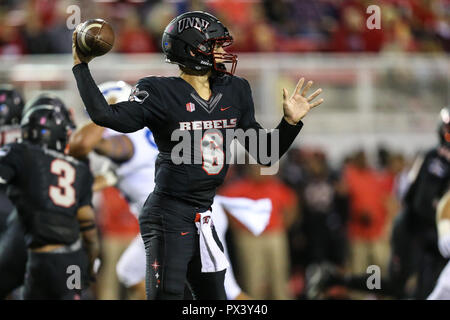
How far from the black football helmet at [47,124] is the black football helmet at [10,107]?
0.58 m

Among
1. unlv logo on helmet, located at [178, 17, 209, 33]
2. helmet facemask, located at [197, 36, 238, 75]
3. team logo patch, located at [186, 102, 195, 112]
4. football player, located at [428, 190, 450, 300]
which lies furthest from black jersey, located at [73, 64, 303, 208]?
football player, located at [428, 190, 450, 300]

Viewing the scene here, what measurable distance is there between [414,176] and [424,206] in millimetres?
275

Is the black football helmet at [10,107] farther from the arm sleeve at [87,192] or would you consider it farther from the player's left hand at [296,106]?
the player's left hand at [296,106]

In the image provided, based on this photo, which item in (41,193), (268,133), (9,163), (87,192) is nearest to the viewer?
(268,133)

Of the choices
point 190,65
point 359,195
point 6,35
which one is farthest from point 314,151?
point 190,65

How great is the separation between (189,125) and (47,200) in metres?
1.49

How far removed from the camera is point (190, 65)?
432 cm

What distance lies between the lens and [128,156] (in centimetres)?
570

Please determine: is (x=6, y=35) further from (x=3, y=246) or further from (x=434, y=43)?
(x=434, y=43)

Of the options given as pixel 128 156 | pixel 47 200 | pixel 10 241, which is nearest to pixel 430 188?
pixel 128 156

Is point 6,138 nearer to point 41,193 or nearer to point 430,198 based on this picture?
point 41,193

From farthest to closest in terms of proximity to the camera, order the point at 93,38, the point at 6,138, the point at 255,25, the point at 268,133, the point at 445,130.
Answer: the point at 255,25 → the point at 445,130 → the point at 6,138 → the point at 268,133 → the point at 93,38

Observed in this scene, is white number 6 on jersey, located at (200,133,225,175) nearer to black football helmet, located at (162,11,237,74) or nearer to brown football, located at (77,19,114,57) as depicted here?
black football helmet, located at (162,11,237,74)

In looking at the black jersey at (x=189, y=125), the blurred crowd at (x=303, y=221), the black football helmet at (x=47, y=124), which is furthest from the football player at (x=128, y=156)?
the blurred crowd at (x=303, y=221)
